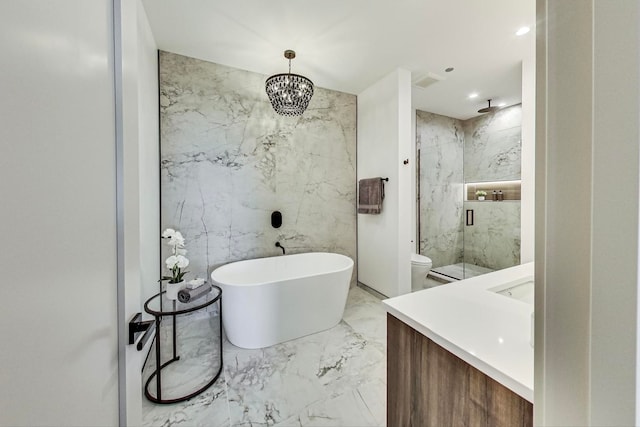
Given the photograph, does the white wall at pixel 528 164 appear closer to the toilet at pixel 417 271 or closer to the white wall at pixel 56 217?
the toilet at pixel 417 271

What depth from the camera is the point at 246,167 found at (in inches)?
114

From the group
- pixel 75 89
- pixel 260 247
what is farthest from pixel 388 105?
pixel 75 89

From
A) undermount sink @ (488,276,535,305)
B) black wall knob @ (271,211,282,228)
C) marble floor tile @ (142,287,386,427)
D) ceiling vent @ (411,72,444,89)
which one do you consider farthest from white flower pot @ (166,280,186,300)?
ceiling vent @ (411,72,444,89)

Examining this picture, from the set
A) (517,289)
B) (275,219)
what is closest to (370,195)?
(275,219)

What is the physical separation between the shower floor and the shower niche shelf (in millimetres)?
1209

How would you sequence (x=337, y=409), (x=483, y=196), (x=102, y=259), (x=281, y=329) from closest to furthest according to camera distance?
(x=102, y=259) → (x=337, y=409) → (x=281, y=329) → (x=483, y=196)

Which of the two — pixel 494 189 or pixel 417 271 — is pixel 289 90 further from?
pixel 494 189

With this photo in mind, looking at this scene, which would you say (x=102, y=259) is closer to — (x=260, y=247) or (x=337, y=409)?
(x=337, y=409)

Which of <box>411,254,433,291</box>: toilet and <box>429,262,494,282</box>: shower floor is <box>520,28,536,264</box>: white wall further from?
<box>429,262,494,282</box>: shower floor

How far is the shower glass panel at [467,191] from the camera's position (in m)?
3.82

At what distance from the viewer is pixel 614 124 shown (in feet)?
1.01

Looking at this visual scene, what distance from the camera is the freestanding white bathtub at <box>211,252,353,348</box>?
2.05m

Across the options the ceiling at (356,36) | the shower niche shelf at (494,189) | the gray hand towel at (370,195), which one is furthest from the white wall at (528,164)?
the shower niche shelf at (494,189)

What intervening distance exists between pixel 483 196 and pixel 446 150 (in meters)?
1.04
